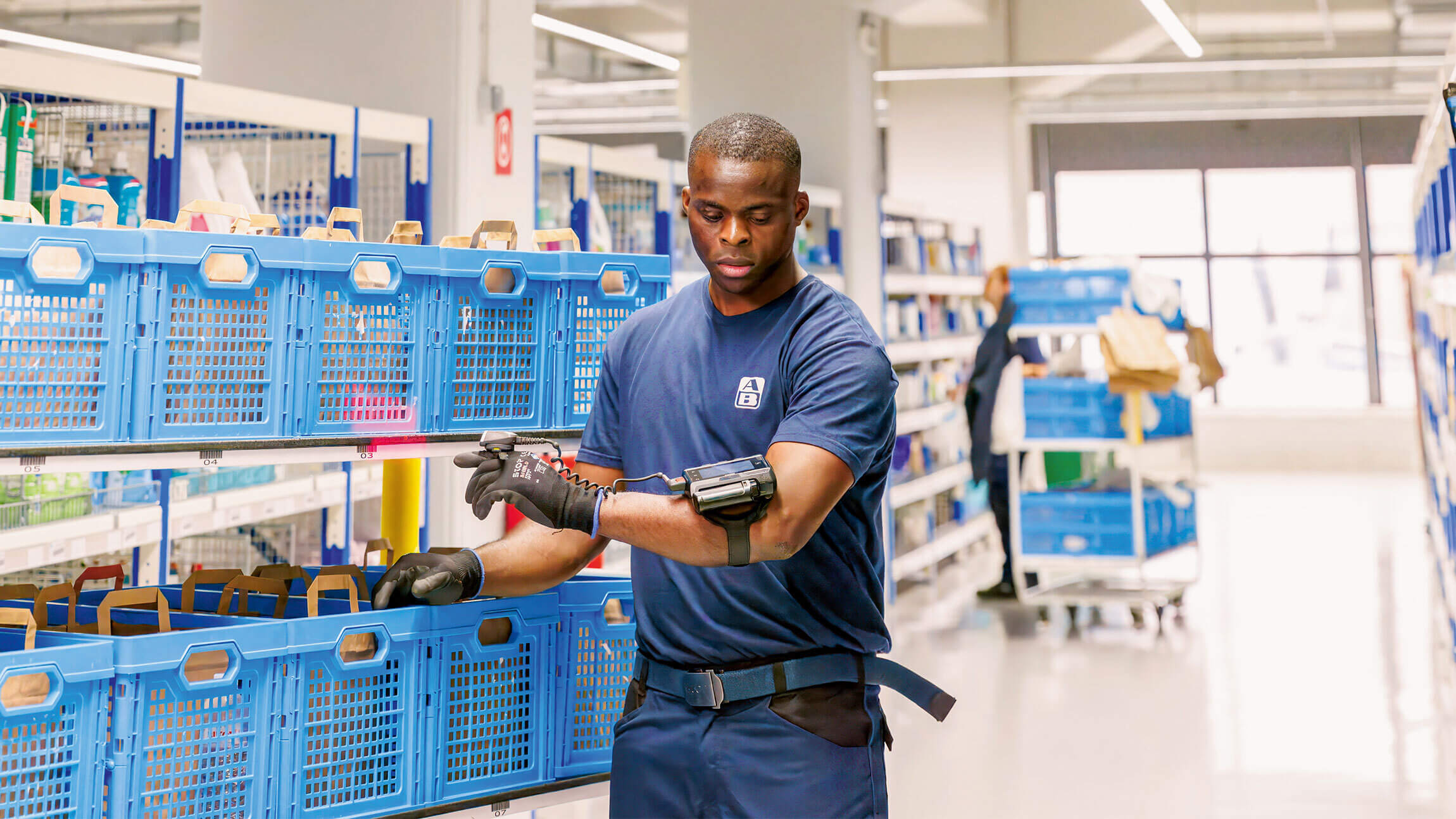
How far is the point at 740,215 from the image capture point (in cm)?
180

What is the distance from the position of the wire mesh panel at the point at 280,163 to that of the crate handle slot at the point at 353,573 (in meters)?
2.14

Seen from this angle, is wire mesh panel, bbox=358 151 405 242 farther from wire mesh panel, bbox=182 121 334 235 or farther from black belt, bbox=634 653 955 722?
black belt, bbox=634 653 955 722

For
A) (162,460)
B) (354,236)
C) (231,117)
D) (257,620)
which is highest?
(231,117)

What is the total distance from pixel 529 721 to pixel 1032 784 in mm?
2500

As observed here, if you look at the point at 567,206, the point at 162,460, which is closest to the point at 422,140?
the point at 567,206

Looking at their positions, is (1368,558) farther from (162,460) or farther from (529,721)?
(162,460)

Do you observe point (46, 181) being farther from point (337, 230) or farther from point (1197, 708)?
point (1197, 708)

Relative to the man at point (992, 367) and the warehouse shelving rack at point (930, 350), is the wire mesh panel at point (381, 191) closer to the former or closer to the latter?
the warehouse shelving rack at point (930, 350)

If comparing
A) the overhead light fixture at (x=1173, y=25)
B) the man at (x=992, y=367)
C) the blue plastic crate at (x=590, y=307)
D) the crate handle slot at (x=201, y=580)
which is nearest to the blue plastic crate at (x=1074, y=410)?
the man at (x=992, y=367)

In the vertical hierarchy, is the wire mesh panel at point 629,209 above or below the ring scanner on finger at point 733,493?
above

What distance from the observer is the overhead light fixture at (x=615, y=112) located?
14656 mm

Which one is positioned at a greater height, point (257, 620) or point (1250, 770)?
point (257, 620)

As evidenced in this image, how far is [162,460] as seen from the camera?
188 cm

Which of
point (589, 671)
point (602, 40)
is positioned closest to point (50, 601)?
point (589, 671)
